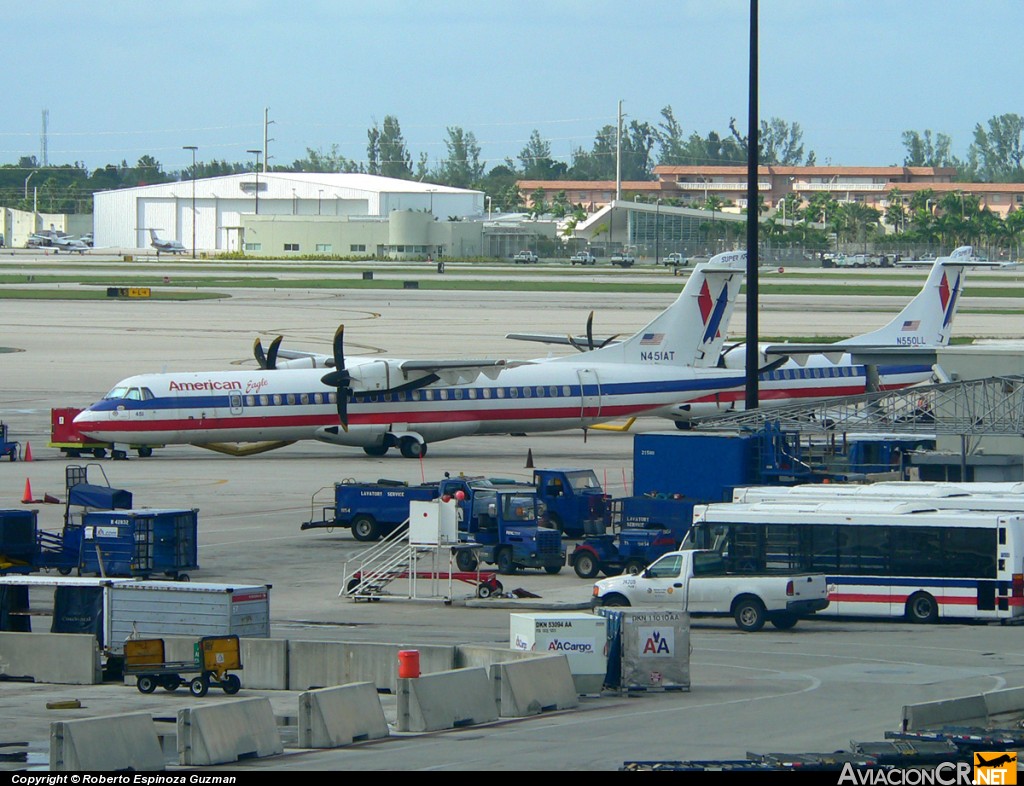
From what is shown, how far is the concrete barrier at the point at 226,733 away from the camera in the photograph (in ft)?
55.1

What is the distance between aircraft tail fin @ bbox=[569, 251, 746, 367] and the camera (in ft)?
166

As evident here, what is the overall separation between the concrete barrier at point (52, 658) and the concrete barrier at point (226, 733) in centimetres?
569

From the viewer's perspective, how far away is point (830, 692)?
2072cm

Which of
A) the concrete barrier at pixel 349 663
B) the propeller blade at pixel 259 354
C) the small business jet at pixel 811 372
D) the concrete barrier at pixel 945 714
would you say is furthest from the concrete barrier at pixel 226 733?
the small business jet at pixel 811 372

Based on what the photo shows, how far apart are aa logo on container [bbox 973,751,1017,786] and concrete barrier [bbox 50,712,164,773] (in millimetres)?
8176

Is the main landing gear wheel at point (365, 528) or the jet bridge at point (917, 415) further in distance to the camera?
the jet bridge at point (917, 415)

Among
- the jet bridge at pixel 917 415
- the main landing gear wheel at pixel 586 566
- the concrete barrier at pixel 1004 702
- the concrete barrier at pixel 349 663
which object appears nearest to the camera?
the concrete barrier at pixel 1004 702

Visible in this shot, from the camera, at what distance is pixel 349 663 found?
21.6m

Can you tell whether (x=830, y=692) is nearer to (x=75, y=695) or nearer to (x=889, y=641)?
(x=889, y=641)

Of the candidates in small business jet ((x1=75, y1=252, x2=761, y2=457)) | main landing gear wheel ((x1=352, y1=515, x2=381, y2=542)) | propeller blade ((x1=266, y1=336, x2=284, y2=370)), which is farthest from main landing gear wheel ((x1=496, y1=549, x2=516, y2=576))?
propeller blade ((x1=266, y1=336, x2=284, y2=370))

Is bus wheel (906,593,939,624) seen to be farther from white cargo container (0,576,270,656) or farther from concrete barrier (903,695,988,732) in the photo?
white cargo container (0,576,270,656)

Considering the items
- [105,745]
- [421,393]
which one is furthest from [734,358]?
[105,745]

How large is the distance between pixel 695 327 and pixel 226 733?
3571 cm

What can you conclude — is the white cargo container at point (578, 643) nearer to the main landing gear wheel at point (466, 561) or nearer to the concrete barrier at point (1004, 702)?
the concrete barrier at point (1004, 702)
